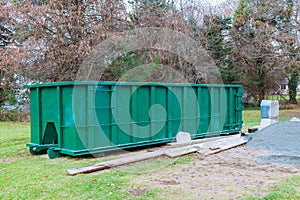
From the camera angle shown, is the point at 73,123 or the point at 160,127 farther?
the point at 160,127

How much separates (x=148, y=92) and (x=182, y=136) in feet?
4.67

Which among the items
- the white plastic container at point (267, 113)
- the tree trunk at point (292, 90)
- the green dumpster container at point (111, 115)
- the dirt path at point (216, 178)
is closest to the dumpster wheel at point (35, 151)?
the green dumpster container at point (111, 115)

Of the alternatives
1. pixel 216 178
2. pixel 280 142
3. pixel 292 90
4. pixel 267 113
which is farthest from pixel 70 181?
pixel 292 90

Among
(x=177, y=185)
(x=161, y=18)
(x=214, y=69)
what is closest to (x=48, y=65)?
(x=161, y=18)

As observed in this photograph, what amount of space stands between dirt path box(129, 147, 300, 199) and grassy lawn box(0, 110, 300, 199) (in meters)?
0.18

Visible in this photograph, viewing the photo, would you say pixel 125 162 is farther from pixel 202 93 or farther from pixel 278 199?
pixel 202 93

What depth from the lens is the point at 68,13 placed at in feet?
43.1

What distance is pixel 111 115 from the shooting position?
6367mm

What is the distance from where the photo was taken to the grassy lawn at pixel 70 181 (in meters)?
3.83

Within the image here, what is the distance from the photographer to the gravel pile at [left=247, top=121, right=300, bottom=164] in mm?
5988

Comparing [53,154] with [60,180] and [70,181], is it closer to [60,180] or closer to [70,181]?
[60,180]

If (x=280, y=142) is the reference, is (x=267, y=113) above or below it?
Result: above

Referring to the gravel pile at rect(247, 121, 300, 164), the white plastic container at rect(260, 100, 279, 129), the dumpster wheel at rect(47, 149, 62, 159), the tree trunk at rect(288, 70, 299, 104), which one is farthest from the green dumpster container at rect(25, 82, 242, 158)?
the tree trunk at rect(288, 70, 299, 104)

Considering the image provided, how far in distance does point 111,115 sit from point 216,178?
2.71 m
